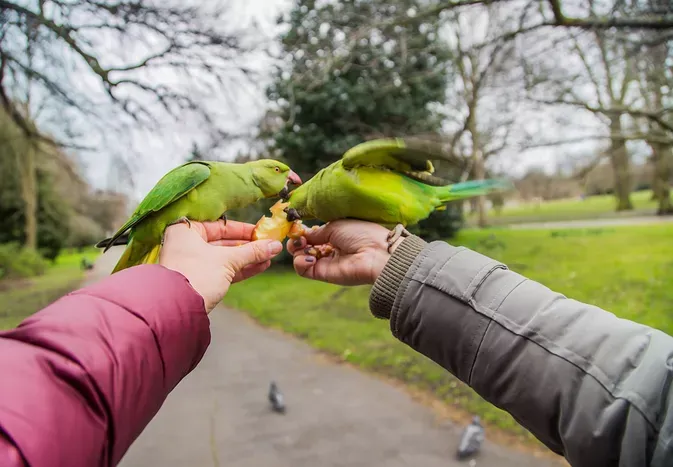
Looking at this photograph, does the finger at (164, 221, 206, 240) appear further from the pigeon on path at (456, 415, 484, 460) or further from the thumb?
the pigeon on path at (456, 415, 484, 460)

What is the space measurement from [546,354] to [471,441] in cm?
300

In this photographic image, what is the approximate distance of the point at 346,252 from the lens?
7.20 ft

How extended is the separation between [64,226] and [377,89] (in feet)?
55.2

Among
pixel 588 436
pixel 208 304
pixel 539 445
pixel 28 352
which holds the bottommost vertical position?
pixel 539 445

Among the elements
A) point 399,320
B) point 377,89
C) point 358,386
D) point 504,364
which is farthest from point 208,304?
point 377,89

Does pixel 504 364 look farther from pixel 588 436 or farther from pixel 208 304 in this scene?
pixel 208 304

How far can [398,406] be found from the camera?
4.70 m

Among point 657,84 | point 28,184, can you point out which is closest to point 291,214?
point 657,84

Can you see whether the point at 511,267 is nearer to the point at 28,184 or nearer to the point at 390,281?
the point at 390,281

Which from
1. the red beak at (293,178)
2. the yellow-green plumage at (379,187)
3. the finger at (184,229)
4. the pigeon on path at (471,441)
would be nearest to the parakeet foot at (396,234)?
the yellow-green plumage at (379,187)

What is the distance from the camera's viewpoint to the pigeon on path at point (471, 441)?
367 cm

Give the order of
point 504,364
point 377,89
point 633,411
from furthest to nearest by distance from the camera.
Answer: point 377,89 → point 504,364 → point 633,411

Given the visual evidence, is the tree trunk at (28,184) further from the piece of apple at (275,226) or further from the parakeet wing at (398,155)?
the parakeet wing at (398,155)

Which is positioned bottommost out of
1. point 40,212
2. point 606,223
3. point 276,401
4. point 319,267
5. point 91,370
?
point 606,223
